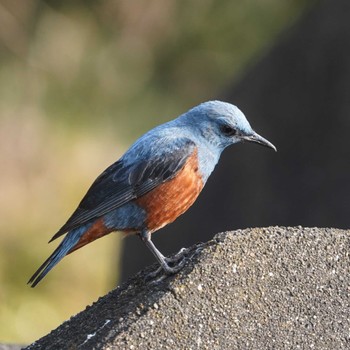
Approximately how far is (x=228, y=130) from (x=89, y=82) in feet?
27.2

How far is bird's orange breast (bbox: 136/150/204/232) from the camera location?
5.78 metres

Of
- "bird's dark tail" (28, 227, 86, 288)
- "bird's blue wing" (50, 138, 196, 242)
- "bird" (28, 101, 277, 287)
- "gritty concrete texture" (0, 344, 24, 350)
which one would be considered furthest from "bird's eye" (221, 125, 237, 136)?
"gritty concrete texture" (0, 344, 24, 350)

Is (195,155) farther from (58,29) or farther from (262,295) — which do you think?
(58,29)

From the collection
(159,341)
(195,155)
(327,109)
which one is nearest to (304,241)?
(159,341)

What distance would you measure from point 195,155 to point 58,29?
8.26 metres

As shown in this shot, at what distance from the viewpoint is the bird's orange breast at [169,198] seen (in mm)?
5781

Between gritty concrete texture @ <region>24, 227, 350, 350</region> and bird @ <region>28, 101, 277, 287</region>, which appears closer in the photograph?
gritty concrete texture @ <region>24, 227, 350, 350</region>

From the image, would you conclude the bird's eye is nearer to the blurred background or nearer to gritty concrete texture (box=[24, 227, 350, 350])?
gritty concrete texture (box=[24, 227, 350, 350])

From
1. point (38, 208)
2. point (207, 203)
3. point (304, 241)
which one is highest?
point (304, 241)

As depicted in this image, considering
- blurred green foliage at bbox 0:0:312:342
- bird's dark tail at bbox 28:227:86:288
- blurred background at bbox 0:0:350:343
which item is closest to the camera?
bird's dark tail at bbox 28:227:86:288

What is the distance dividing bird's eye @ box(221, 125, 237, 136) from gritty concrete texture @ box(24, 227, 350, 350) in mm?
1372

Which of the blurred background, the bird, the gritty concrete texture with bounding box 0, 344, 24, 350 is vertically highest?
the bird

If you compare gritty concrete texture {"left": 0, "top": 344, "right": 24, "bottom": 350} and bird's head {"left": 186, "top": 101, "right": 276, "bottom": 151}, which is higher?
bird's head {"left": 186, "top": 101, "right": 276, "bottom": 151}

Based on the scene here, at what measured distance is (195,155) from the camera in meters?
5.90
